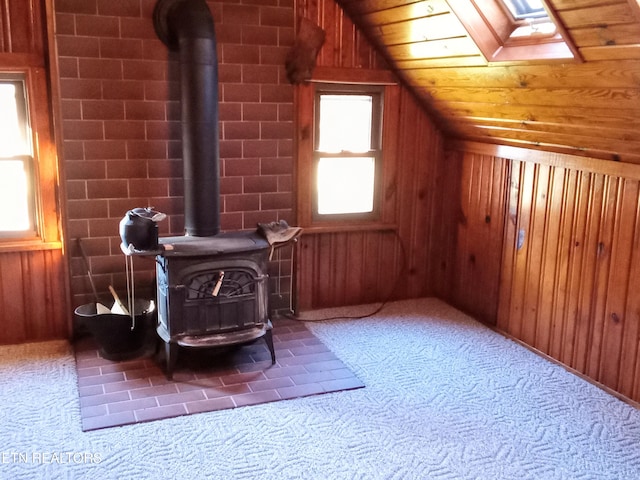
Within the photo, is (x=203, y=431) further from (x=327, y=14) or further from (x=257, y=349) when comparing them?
(x=327, y=14)

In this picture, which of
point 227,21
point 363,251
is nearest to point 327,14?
point 227,21

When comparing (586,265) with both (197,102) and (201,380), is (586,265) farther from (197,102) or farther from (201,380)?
(197,102)

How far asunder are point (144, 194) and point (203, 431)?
5.56 feet

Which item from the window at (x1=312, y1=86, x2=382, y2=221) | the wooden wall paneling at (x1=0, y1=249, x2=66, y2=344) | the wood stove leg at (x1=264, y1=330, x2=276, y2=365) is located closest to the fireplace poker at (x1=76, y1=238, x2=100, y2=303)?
the wooden wall paneling at (x1=0, y1=249, x2=66, y2=344)

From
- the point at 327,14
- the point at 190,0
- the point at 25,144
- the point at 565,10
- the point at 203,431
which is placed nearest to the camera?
the point at 565,10

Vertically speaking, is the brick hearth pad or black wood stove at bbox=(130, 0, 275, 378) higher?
black wood stove at bbox=(130, 0, 275, 378)

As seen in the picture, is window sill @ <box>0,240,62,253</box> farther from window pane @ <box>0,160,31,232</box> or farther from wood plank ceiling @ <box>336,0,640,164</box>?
wood plank ceiling @ <box>336,0,640,164</box>

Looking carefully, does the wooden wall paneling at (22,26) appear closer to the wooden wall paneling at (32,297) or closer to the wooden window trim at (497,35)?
the wooden wall paneling at (32,297)

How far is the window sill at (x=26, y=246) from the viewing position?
3906 mm

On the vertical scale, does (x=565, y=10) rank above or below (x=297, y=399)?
above

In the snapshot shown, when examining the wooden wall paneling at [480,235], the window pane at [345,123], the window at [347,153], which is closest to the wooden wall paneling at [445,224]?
the wooden wall paneling at [480,235]

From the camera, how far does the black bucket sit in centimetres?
373

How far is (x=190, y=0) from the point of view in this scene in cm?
363

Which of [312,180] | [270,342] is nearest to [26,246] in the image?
[270,342]
